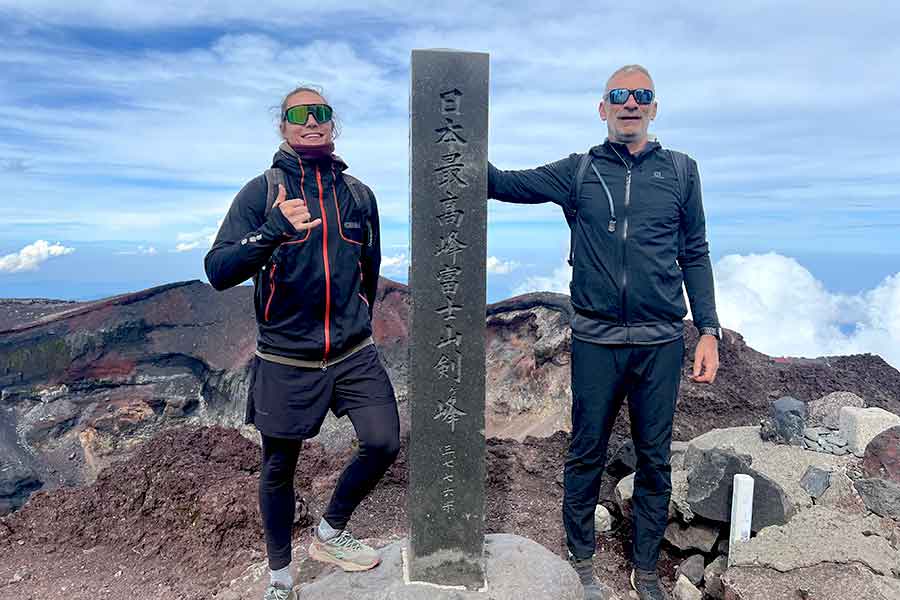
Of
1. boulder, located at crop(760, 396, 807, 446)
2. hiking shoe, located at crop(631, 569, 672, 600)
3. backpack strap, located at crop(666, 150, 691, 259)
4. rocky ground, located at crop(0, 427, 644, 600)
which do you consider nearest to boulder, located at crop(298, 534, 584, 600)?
hiking shoe, located at crop(631, 569, 672, 600)

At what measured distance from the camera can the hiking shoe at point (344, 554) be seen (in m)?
4.52

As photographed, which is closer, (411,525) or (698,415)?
(411,525)

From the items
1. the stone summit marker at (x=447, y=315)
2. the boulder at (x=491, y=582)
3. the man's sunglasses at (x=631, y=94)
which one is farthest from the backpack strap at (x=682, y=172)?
the boulder at (x=491, y=582)

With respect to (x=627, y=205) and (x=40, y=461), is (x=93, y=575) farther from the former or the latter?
(x=627, y=205)

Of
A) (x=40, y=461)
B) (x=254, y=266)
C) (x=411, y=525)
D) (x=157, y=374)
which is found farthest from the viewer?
(x=157, y=374)

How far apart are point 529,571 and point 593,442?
3.18 ft

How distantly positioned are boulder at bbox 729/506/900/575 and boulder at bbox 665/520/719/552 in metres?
0.43

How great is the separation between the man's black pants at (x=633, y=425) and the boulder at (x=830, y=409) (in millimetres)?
3681

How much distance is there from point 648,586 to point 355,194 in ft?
11.4

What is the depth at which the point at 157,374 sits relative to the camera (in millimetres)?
9367

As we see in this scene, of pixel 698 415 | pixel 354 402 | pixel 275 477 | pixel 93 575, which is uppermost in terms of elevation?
pixel 354 402

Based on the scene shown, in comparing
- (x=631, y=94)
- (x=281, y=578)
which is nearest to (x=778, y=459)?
(x=631, y=94)

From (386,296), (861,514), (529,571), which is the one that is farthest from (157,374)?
(861,514)

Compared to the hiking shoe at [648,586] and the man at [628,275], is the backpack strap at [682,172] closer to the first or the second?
the man at [628,275]
